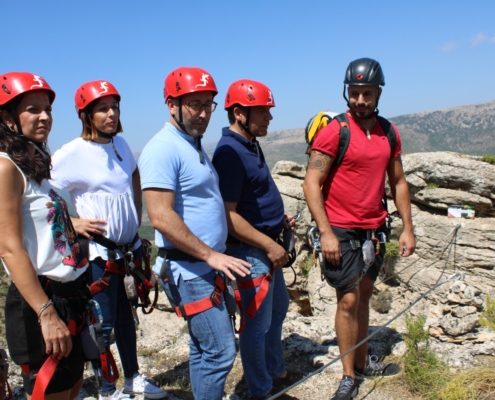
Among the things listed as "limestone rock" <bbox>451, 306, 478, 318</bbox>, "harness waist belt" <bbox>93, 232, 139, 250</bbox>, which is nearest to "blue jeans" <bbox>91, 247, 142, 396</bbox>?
"harness waist belt" <bbox>93, 232, 139, 250</bbox>

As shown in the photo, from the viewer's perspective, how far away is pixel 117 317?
14.4 feet

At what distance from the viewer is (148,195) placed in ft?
10.4

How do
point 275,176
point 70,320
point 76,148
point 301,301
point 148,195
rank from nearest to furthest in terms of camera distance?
1. point 70,320
2. point 148,195
3. point 76,148
4. point 301,301
5. point 275,176

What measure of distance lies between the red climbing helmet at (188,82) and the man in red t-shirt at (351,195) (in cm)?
137

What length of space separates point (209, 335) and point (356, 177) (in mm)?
2090

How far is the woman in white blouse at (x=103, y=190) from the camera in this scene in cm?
394

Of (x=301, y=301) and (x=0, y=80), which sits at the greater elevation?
(x=0, y=80)

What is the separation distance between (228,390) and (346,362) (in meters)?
1.37

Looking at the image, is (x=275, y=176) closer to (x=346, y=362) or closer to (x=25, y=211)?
(x=346, y=362)

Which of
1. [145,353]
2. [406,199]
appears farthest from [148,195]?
[145,353]

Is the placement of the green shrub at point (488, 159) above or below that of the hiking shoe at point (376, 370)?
above

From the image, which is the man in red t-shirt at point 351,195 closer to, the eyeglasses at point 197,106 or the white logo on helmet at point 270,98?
the white logo on helmet at point 270,98

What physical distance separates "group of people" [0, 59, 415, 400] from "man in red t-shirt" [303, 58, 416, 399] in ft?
0.05

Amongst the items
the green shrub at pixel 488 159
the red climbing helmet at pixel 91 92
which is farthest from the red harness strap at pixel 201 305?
the green shrub at pixel 488 159
